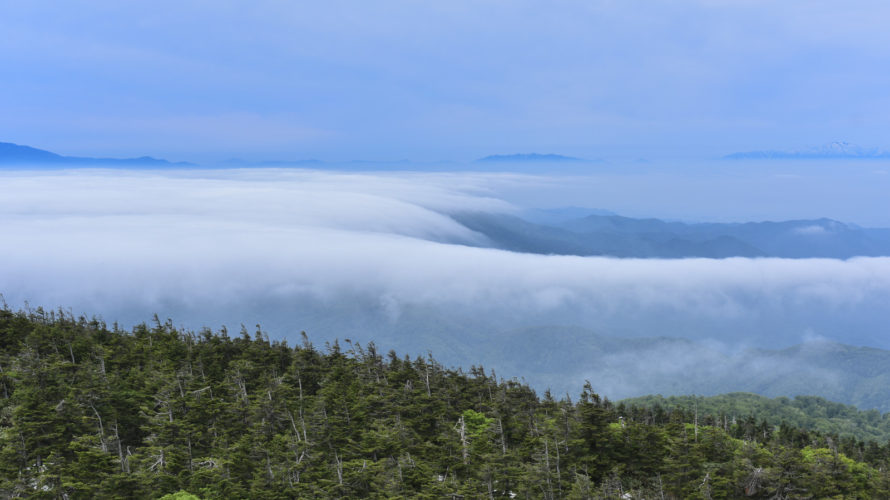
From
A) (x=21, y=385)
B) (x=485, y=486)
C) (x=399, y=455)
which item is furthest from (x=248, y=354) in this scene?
(x=485, y=486)

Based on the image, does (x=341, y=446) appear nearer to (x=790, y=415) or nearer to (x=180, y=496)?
(x=180, y=496)

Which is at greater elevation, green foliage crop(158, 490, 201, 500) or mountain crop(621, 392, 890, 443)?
green foliage crop(158, 490, 201, 500)

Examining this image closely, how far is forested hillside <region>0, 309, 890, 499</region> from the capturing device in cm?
4072

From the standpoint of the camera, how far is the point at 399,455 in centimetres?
4728

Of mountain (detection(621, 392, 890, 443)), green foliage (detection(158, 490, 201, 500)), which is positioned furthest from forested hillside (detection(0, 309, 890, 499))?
mountain (detection(621, 392, 890, 443))

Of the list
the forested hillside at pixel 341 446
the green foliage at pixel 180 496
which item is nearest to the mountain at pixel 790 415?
the forested hillside at pixel 341 446

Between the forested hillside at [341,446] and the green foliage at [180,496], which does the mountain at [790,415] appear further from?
the green foliage at [180,496]

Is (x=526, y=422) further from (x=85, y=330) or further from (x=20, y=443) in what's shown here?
(x=85, y=330)

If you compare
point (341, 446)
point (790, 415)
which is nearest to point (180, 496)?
point (341, 446)

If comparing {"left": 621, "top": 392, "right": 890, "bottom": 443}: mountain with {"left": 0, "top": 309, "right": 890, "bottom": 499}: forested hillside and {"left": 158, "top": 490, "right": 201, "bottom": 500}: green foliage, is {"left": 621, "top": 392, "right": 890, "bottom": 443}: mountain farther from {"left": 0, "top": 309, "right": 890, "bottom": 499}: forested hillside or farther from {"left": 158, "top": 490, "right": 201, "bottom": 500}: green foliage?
{"left": 158, "top": 490, "right": 201, "bottom": 500}: green foliage

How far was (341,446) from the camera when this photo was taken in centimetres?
5106

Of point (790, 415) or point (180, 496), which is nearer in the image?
point (180, 496)

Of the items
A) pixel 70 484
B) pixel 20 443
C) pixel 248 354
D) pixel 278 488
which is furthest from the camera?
pixel 248 354

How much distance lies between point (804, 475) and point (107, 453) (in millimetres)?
52868
